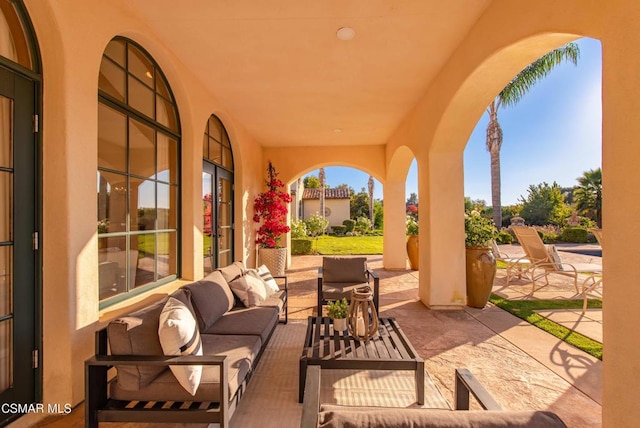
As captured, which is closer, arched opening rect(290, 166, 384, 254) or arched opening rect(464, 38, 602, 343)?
arched opening rect(464, 38, 602, 343)

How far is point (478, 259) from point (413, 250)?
303 cm

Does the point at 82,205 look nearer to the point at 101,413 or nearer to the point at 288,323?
the point at 101,413

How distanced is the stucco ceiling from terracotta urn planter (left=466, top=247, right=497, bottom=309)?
8.58 feet

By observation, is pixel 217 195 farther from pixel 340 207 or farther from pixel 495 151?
A: pixel 340 207

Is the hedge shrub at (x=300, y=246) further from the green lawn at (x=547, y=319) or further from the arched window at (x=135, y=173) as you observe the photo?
the arched window at (x=135, y=173)

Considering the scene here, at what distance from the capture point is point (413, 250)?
7.29 meters

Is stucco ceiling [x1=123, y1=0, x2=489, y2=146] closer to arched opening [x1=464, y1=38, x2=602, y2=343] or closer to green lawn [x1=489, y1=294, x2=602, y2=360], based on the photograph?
arched opening [x1=464, y1=38, x2=602, y2=343]

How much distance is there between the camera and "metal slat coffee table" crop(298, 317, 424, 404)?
206 cm

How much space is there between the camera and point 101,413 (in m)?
1.63

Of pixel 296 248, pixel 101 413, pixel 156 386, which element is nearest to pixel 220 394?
pixel 156 386

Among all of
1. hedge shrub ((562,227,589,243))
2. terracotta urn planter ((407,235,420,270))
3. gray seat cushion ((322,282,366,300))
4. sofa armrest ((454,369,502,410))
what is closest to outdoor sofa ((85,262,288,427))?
sofa armrest ((454,369,502,410))

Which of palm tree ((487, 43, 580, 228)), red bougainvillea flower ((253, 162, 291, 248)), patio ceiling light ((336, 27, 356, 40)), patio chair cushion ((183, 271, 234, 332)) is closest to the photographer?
patio chair cushion ((183, 271, 234, 332))

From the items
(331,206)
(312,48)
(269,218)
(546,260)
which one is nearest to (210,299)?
(312,48)

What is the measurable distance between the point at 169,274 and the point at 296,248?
7.23m
